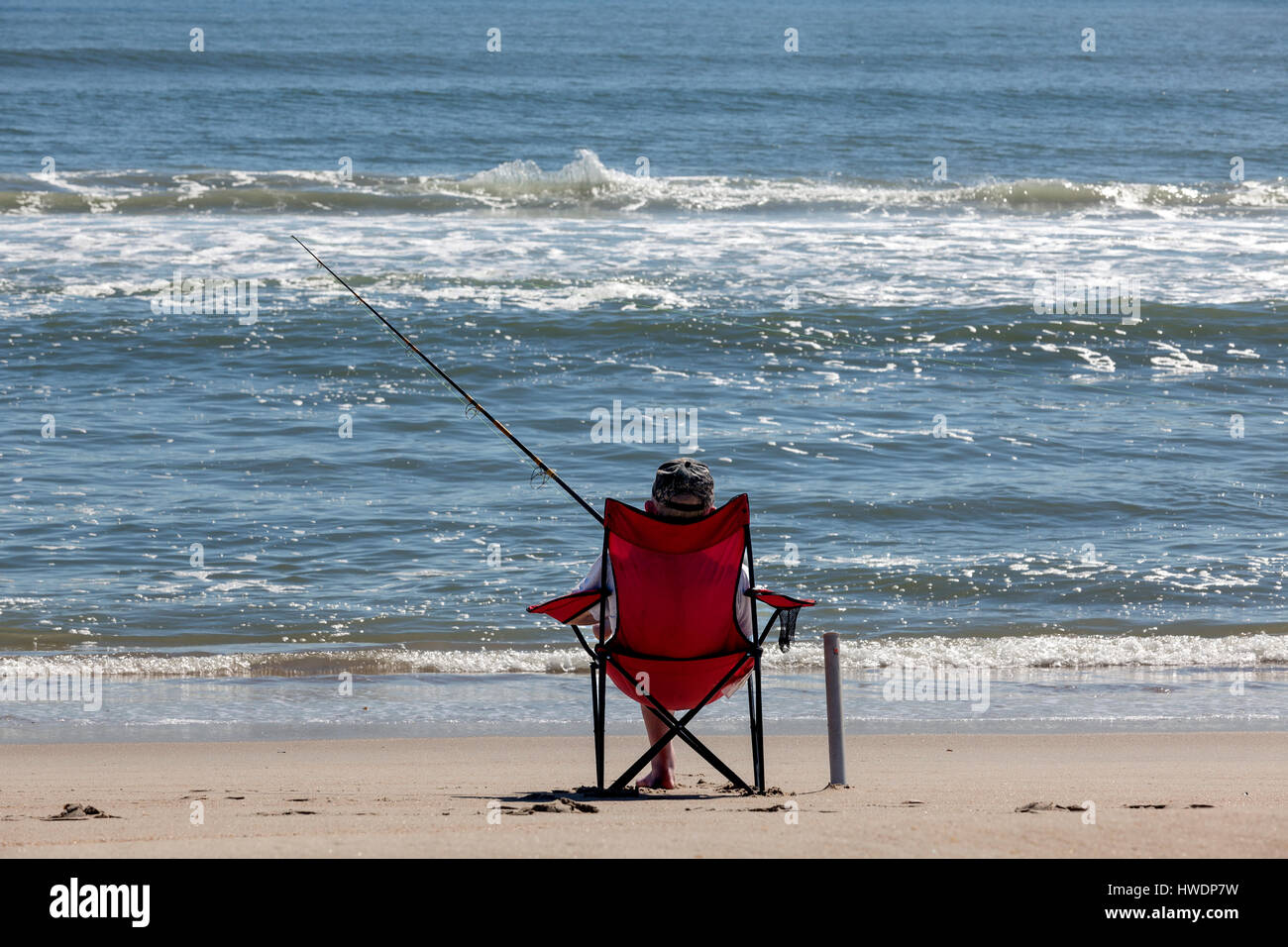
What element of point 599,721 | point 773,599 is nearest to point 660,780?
point 599,721

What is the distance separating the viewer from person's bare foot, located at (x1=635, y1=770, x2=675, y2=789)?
4711 mm

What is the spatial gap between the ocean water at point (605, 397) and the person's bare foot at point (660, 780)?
1.41m

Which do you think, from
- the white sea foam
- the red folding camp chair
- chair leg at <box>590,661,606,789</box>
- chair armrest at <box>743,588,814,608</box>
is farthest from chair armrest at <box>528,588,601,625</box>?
the white sea foam

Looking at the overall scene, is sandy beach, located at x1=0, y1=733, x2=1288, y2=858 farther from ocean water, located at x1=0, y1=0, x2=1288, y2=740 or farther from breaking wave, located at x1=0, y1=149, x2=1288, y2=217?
breaking wave, located at x1=0, y1=149, x2=1288, y2=217

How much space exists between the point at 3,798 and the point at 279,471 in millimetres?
5263

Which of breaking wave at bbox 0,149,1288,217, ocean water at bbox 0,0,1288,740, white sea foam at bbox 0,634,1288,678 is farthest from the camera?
breaking wave at bbox 0,149,1288,217

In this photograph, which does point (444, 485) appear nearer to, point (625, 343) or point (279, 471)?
point (279, 471)

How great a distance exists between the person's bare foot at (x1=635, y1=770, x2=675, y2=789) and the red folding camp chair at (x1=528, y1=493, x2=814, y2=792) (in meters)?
0.34

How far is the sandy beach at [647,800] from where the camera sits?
3.30m

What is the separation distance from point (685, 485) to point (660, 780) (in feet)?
3.36

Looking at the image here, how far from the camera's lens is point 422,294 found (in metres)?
15.8
